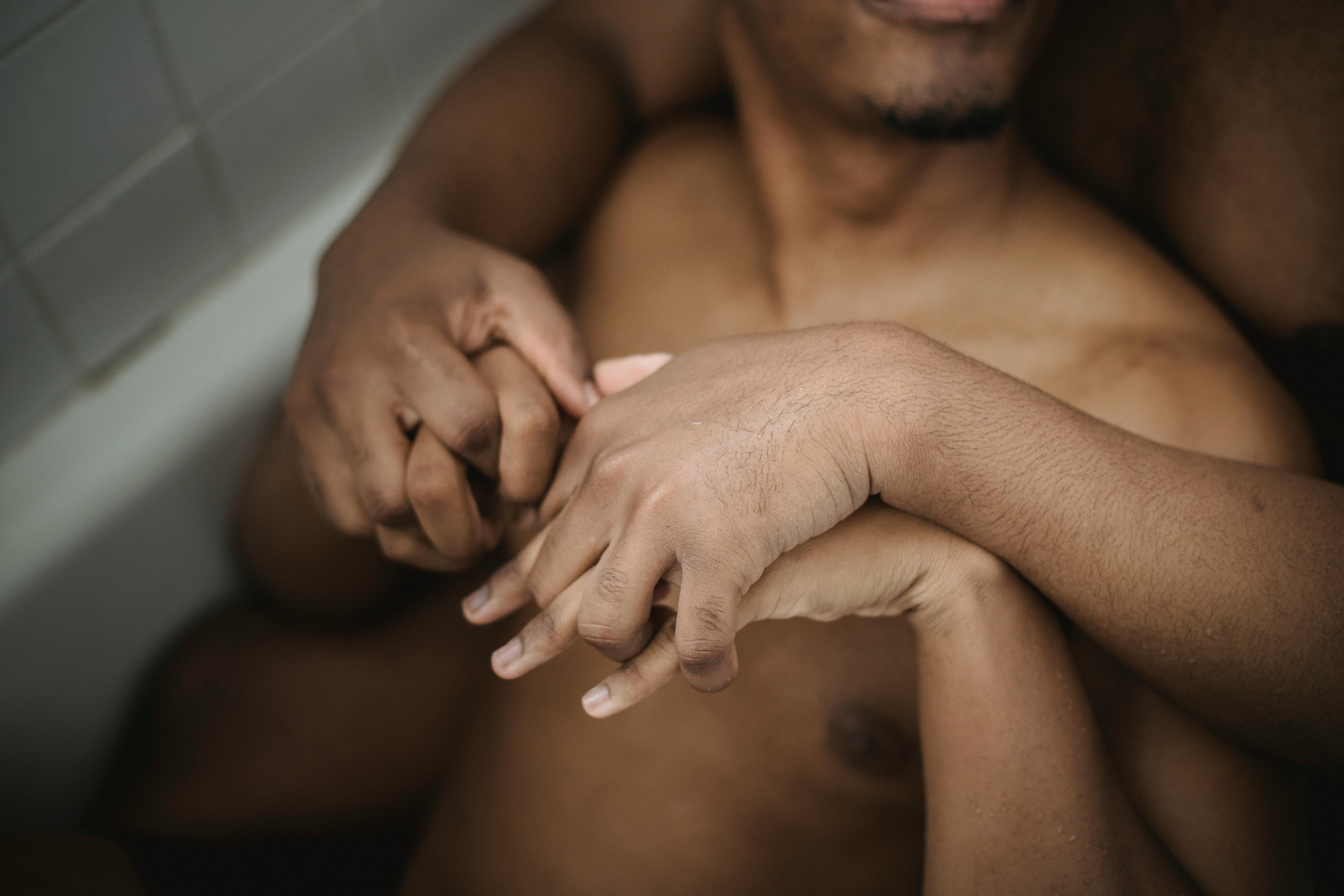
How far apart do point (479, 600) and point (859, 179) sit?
48 centimetres

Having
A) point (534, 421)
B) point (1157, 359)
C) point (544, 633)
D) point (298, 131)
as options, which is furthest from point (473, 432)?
point (298, 131)

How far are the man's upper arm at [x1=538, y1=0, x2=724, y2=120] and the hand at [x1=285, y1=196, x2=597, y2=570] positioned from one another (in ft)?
1.09

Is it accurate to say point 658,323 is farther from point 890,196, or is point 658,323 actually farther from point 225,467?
point 225,467

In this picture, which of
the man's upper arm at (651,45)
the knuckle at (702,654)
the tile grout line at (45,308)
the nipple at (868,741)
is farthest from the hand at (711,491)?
the tile grout line at (45,308)

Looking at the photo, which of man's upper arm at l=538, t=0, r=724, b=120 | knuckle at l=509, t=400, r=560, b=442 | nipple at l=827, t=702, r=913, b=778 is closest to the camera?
knuckle at l=509, t=400, r=560, b=442

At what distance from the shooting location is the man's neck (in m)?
0.84

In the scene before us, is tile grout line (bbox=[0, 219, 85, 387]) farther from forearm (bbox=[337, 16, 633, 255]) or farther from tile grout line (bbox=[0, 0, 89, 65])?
forearm (bbox=[337, 16, 633, 255])

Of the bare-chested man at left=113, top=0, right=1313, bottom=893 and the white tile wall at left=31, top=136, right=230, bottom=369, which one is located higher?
the white tile wall at left=31, top=136, right=230, bottom=369

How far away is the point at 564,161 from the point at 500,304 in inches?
11.1

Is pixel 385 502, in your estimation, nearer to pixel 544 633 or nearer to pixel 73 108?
pixel 544 633

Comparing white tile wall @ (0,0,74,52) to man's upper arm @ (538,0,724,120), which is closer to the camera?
white tile wall @ (0,0,74,52)

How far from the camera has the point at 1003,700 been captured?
626 mm

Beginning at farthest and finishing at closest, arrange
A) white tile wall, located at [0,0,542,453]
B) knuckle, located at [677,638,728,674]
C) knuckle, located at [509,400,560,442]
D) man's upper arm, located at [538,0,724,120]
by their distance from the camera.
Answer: man's upper arm, located at [538,0,724,120] → white tile wall, located at [0,0,542,453] → knuckle, located at [509,400,560,442] → knuckle, located at [677,638,728,674]

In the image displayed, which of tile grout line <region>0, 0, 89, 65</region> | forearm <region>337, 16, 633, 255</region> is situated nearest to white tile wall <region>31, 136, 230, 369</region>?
tile grout line <region>0, 0, 89, 65</region>
